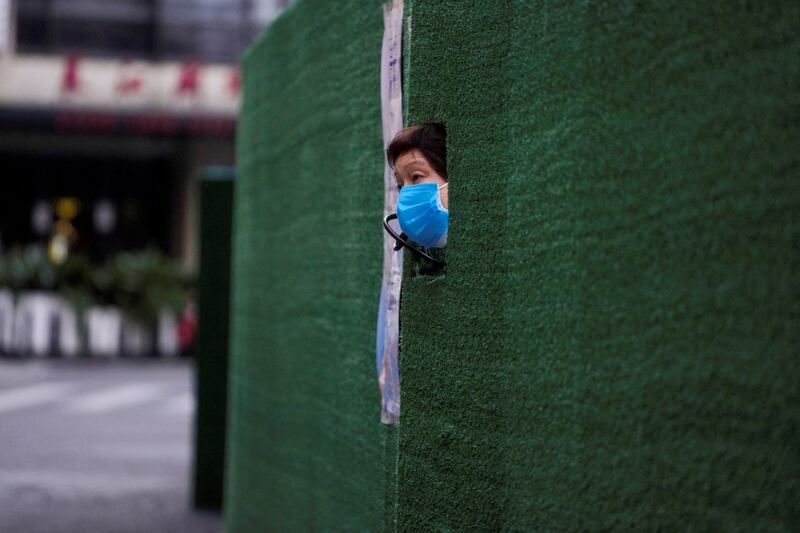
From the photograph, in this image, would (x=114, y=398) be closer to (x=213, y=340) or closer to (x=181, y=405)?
(x=181, y=405)

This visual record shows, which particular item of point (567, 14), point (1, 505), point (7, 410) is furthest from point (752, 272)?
point (7, 410)

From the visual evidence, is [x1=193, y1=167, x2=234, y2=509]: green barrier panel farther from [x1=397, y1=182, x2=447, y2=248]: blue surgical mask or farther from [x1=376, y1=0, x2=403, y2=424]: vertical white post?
[x1=397, y1=182, x2=447, y2=248]: blue surgical mask

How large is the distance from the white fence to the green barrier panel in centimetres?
1046

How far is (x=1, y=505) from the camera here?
6.32 metres

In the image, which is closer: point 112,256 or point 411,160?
point 411,160

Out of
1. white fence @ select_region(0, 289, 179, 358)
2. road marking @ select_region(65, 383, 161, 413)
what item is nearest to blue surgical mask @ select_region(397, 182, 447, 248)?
road marking @ select_region(65, 383, 161, 413)

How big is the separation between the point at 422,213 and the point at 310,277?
52.1 inches

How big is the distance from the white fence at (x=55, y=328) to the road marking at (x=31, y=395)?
2919 mm

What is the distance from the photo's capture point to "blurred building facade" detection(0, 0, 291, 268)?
21328 millimetres

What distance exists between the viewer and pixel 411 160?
237 cm

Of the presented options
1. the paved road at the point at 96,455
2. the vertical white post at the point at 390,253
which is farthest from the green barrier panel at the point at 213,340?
the vertical white post at the point at 390,253

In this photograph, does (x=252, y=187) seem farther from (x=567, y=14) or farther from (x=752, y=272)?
(x=752, y=272)

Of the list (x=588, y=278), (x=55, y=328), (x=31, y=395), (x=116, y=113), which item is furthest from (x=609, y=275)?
(x=116, y=113)

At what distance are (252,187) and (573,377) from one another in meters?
3.07
